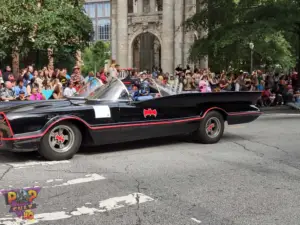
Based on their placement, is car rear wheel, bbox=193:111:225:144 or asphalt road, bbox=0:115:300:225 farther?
car rear wheel, bbox=193:111:225:144

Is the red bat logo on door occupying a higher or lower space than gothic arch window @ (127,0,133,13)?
lower

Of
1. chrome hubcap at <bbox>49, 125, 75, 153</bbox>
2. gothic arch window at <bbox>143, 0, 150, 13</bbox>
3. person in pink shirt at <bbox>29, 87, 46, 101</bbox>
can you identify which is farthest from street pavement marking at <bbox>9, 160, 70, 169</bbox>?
gothic arch window at <bbox>143, 0, 150, 13</bbox>

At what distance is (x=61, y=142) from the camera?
7172 mm

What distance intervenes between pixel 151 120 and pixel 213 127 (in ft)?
5.31

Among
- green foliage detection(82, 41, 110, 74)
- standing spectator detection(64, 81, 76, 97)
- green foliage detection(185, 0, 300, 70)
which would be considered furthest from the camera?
green foliage detection(82, 41, 110, 74)

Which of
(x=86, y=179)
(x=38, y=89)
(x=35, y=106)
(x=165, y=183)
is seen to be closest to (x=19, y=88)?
(x=38, y=89)

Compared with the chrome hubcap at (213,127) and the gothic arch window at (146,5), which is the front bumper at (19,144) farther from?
the gothic arch window at (146,5)

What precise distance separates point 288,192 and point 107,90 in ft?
12.5

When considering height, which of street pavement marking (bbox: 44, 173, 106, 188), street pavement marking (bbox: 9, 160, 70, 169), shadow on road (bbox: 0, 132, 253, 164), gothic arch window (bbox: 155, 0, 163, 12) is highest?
gothic arch window (bbox: 155, 0, 163, 12)

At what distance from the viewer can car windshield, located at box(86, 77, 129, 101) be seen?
782 centimetres

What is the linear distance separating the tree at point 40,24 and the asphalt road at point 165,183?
11.6 meters

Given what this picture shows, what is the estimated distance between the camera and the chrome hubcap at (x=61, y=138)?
7059mm

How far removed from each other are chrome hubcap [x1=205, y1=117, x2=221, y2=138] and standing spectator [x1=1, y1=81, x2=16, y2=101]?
5.94 m

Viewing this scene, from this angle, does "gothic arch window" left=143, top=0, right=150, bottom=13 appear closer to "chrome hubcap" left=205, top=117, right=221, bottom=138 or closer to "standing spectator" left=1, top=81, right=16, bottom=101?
"standing spectator" left=1, top=81, right=16, bottom=101
